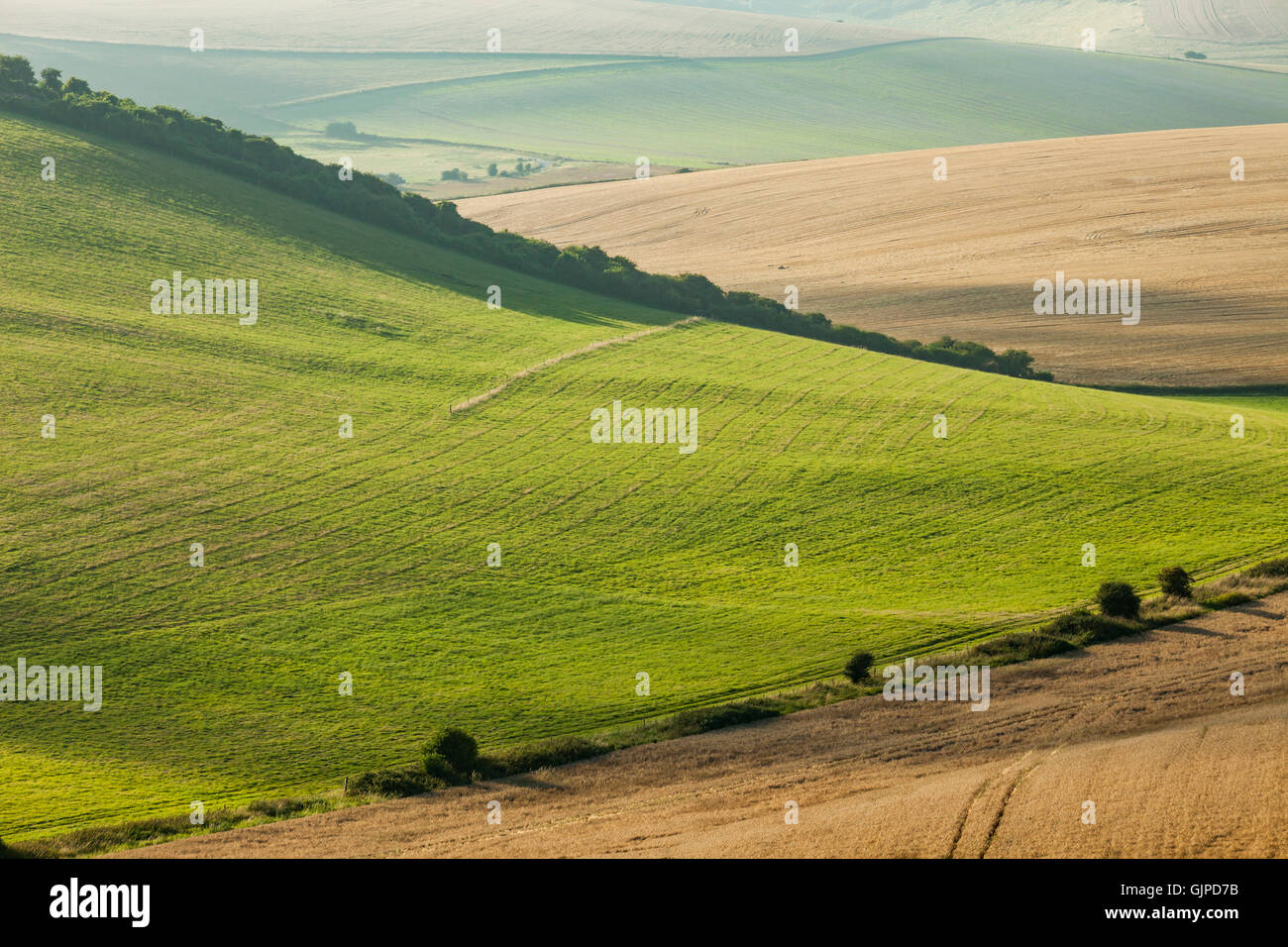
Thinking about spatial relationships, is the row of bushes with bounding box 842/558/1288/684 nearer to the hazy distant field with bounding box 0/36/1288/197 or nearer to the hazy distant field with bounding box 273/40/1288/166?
the hazy distant field with bounding box 0/36/1288/197

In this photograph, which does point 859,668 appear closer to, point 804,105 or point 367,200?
point 367,200

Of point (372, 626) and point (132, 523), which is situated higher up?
point (132, 523)

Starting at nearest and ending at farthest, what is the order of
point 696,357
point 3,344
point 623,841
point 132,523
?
1. point 623,841
2. point 132,523
3. point 3,344
4. point 696,357

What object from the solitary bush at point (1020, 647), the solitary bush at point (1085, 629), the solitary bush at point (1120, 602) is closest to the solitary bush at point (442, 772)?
the solitary bush at point (1020, 647)

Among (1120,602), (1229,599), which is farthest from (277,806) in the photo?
(1229,599)

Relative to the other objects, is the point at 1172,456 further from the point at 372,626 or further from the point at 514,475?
the point at 372,626

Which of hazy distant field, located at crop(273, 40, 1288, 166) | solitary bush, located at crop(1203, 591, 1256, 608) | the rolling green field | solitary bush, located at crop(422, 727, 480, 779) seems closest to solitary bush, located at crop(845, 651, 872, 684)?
the rolling green field
